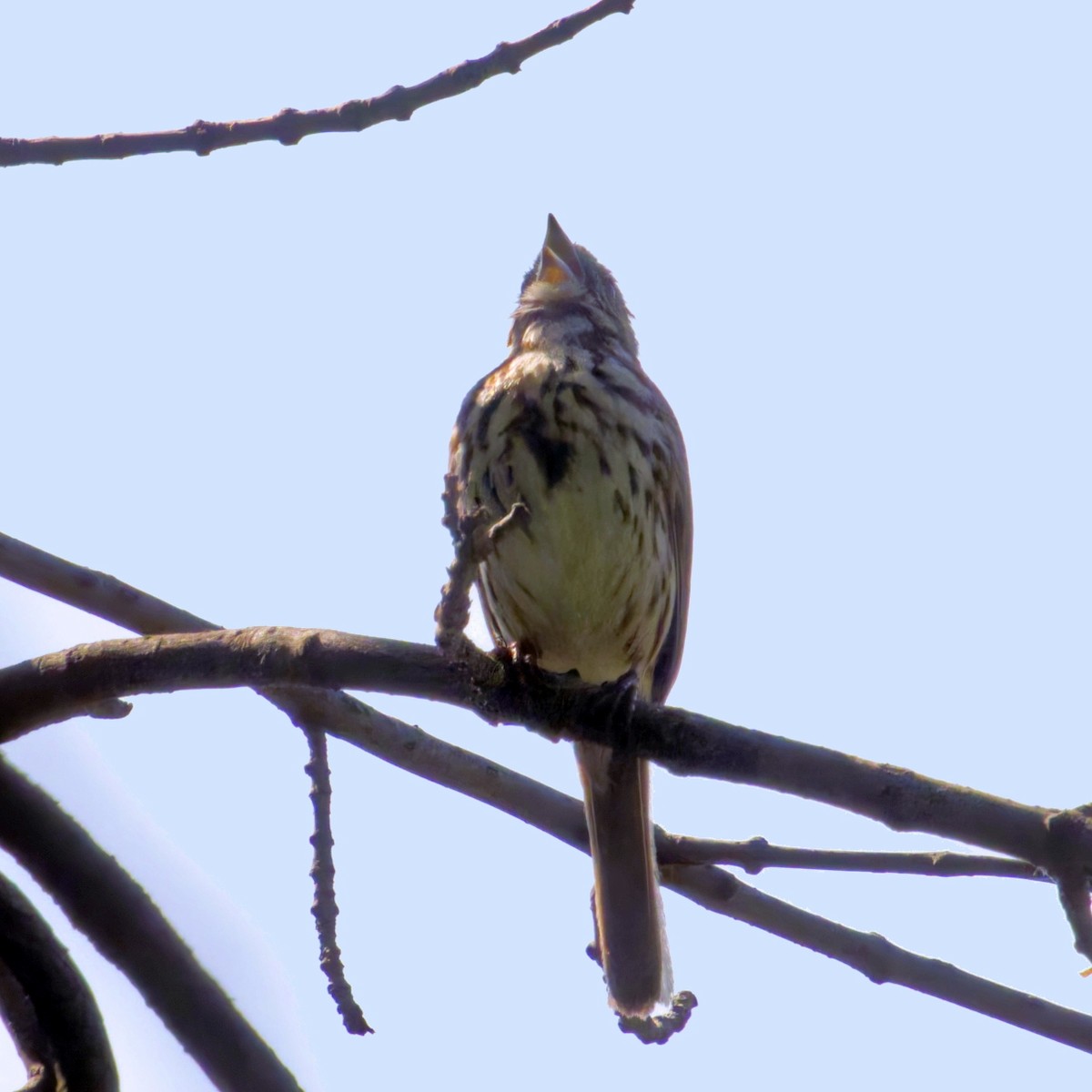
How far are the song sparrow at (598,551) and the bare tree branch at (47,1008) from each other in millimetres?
2434

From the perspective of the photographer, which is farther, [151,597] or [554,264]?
[554,264]

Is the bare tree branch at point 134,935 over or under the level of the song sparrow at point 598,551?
under

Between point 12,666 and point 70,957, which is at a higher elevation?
point 12,666

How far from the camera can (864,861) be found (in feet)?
10.5

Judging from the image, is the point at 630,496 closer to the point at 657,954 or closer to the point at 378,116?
the point at 657,954

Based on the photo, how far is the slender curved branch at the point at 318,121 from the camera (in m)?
2.40

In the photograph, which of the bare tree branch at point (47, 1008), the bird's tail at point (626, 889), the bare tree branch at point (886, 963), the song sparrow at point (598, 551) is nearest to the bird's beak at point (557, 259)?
the song sparrow at point (598, 551)

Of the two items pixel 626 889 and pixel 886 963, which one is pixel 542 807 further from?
pixel 626 889

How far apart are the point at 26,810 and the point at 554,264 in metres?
4.04

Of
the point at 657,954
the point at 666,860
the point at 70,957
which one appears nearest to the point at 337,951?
the point at 70,957

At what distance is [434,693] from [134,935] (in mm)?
644

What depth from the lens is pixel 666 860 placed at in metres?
3.80

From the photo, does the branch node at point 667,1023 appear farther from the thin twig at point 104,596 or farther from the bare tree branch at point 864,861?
the thin twig at point 104,596

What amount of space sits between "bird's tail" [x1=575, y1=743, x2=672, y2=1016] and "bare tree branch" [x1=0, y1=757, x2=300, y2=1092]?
7.72ft
